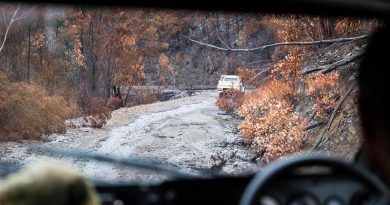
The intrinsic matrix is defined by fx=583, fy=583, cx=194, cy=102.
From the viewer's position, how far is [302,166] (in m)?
1.38

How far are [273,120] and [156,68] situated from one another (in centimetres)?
248

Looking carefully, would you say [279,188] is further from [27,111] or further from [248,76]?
[248,76]

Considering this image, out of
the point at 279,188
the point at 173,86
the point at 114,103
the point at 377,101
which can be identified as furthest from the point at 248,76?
the point at 377,101

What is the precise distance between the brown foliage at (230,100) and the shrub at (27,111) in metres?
2.48

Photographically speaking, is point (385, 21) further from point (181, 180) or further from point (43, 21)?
point (43, 21)

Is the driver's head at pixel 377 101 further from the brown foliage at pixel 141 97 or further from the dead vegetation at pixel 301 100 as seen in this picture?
the brown foliage at pixel 141 97

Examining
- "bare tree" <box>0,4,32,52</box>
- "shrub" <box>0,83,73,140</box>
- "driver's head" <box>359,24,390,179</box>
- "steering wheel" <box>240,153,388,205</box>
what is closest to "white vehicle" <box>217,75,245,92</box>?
"shrub" <box>0,83,73,140</box>

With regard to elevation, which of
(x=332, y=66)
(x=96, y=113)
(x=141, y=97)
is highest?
(x=332, y=66)

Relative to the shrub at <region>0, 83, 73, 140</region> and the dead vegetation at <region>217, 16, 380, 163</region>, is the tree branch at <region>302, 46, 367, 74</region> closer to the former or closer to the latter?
the dead vegetation at <region>217, 16, 380, 163</region>

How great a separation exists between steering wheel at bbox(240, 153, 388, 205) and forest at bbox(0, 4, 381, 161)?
6977mm

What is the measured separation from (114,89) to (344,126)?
13.4 feet

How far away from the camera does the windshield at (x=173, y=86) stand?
8766 millimetres

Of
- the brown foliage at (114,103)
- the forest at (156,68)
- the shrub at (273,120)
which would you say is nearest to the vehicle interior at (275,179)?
the forest at (156,68)

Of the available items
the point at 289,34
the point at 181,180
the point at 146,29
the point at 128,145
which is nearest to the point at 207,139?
the point at 128,145
